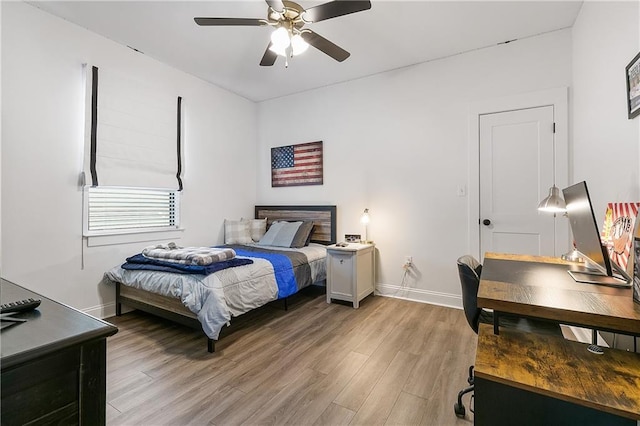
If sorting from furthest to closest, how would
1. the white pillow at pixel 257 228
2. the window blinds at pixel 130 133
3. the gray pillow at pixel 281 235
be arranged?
the white pillow at pixel 257 228 → the gray pillow at pixel 281 235 → the window blinds at pixel 130 133

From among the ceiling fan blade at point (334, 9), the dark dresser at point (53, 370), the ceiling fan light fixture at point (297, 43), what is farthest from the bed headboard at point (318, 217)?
the dark dresser at point (53, 370)

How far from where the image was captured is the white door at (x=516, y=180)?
2.97 metres

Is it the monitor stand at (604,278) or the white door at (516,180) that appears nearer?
the monitor stand at (604,278)

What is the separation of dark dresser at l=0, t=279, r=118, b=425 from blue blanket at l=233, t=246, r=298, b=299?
225 centimetres

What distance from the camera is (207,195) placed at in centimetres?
414

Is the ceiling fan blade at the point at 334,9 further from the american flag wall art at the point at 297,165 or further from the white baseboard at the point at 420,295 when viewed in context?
the white baseboard at the point at 420,295

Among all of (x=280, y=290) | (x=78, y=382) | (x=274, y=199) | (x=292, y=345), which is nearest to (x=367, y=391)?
(x=292, y=345)

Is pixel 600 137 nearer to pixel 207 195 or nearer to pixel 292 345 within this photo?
A: pixel 292 345

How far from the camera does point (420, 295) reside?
3572mm

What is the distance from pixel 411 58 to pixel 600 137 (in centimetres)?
206

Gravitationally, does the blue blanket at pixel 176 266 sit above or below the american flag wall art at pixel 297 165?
below

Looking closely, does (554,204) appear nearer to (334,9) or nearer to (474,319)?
(474,319)

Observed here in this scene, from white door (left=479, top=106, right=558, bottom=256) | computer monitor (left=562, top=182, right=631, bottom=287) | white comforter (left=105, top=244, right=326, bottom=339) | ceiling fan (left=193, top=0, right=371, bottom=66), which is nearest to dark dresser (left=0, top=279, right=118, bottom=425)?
white comforter (left=105, top=244, right=326, bottom=339)

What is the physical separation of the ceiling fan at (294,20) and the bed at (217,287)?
6.35ft
